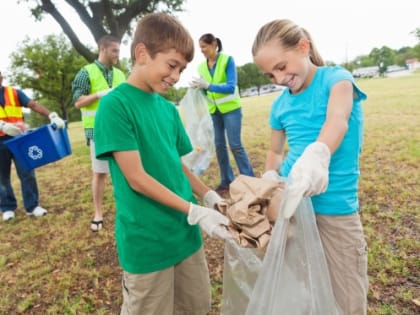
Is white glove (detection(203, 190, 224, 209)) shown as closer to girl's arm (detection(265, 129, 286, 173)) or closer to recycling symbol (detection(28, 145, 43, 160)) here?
girl's arm (detection(265, 129, 286, 173))

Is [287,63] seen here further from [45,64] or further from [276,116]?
[45,64]

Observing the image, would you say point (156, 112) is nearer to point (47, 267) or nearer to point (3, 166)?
point (47, 267)

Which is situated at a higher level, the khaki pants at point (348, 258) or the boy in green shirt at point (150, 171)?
the boy in green shirt at point (150, 171)

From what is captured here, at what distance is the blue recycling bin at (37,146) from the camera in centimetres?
307

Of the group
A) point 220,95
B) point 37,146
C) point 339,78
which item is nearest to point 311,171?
point 339,78

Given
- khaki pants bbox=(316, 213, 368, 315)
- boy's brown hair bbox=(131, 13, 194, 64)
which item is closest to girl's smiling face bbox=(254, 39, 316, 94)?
boy's brown hair bbox=(131, 13, 194, 64)

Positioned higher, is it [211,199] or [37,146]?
[37,146]

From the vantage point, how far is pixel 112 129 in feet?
3.71

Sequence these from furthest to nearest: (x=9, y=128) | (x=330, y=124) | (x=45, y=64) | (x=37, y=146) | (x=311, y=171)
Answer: (x=45, y=64) < (x=9, y=128) < (x=37, y=146) < (x=330, y=124) < (x=311, y=171)

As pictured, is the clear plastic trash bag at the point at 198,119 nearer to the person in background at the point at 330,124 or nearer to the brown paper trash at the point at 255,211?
the person in background at the point at 330,124

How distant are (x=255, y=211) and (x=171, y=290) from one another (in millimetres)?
578

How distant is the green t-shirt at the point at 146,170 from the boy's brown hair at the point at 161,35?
0.18 m

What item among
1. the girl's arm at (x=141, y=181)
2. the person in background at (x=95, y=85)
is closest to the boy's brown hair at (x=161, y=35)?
the girl's arm at (x=141, y=181)

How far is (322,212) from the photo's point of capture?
1.26 m
